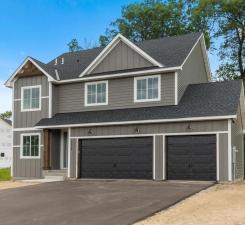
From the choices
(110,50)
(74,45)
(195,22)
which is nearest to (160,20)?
(195,22)

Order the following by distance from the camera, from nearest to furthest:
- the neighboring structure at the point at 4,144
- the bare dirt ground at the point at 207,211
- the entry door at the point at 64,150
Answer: the bare dirt ground at the point at 207,211 < the entry door at the point at 64,150 < the neighboring structure at the point at 4,144

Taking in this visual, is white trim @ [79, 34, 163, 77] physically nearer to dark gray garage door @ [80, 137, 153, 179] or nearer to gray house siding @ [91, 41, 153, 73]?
gray house siding @ [91, 41, 153, 73]

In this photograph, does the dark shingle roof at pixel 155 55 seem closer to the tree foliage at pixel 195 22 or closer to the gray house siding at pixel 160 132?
the gray house siding at pixel 160 132

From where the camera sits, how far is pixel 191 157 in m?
20.0

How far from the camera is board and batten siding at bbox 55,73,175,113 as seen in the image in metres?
22.1

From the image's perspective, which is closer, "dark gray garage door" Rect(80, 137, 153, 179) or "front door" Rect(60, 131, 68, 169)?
"dark gray garage door" Rect(80, 137, 153, 179)

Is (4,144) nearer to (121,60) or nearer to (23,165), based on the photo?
(23,165)

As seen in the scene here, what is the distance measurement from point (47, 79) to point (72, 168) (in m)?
5.56

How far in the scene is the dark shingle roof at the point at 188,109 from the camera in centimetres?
2005

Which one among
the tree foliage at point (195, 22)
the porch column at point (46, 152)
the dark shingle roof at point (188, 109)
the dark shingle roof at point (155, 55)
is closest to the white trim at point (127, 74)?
the dark shingle roof at point (155, 55)

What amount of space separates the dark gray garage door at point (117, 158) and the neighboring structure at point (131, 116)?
5cm

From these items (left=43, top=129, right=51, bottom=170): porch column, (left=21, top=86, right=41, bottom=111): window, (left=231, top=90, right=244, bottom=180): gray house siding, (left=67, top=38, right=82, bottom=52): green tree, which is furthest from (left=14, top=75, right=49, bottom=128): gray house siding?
(left=67, top=38, right=82, bottom=52): green tree

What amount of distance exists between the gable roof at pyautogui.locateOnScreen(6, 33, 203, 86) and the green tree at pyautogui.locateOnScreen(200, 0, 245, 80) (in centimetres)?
1209

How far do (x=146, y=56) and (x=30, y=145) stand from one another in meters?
8.57
